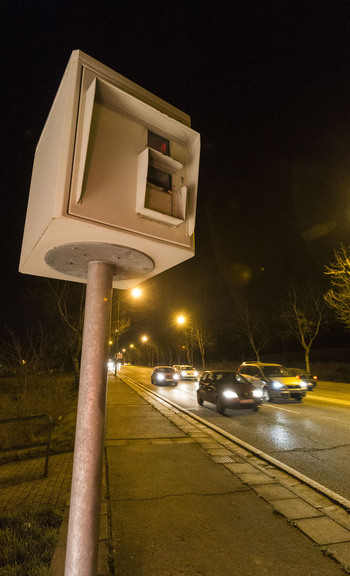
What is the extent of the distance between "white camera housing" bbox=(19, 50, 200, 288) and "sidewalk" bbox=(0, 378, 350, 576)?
9.68 ft

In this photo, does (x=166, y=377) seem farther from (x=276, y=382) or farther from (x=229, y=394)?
(x=229, y=394)

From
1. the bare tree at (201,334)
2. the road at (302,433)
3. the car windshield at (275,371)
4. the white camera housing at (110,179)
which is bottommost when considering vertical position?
the road at (302,433)

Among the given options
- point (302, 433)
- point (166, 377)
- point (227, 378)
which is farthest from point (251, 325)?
point (302, 433)

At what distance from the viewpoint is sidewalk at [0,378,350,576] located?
122 inches

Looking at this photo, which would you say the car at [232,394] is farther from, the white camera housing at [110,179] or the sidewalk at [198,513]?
the white camera housing at [110,179]

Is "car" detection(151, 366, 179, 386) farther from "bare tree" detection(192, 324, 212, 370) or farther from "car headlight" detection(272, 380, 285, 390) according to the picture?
"bare tree" detection(192, 324, 212, 370)

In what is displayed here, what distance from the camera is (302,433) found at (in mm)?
8484

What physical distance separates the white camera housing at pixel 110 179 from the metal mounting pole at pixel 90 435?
29 centimetres

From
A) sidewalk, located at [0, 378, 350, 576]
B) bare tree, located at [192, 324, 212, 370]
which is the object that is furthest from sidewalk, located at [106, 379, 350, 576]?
bare tree, located at [192, 324, 212, 370]

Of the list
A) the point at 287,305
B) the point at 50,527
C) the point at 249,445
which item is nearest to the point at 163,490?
the point at 50,527

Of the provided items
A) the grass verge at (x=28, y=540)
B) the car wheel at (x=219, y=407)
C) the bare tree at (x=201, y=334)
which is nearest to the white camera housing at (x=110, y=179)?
the grass verge at (x=28, y=540)

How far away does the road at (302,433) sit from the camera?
19.3 feet

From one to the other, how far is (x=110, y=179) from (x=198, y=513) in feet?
13.7

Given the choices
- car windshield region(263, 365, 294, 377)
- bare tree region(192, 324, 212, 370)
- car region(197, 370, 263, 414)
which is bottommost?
car region(197, 370, 263, 414)
